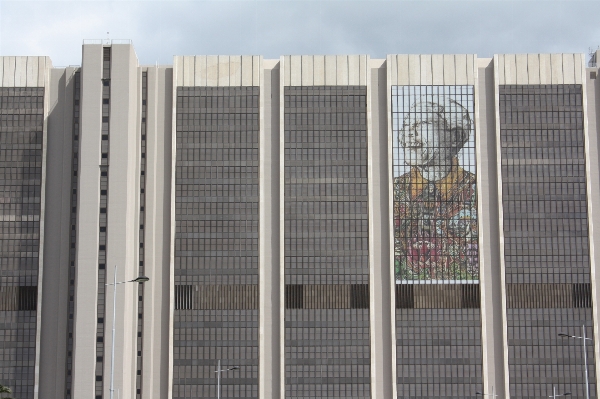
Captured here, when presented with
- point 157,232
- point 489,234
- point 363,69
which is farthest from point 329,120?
point 157,232

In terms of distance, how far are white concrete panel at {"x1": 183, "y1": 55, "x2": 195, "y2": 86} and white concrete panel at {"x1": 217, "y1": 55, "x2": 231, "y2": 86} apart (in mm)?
2995

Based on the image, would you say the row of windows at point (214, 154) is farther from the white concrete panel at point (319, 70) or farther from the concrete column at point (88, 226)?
the white concrete panel at point (319, 70)

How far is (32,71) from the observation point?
291ft

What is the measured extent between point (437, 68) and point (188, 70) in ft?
90.3

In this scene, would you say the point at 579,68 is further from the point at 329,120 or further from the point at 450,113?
the point at 329,120

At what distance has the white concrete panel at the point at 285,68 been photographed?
88438 mm

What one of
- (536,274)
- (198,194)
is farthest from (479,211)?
(198,194)

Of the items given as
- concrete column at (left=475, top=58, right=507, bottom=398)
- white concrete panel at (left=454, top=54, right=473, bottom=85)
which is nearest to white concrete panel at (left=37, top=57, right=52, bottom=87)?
white concrete panel at (left=454, top=54, right=473, bottom=85)

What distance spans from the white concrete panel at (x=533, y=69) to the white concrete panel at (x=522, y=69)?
1.09 ft

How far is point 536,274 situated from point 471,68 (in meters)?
23.6

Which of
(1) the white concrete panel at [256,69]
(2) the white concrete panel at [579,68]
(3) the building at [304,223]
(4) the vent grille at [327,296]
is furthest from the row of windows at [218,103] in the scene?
(2) the white concrete panel at [579,68]

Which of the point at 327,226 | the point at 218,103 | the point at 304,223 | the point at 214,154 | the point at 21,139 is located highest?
the point at 218,103

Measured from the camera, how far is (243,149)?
3452 inches

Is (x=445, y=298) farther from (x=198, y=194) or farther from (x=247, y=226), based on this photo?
(x=198, y=194)
